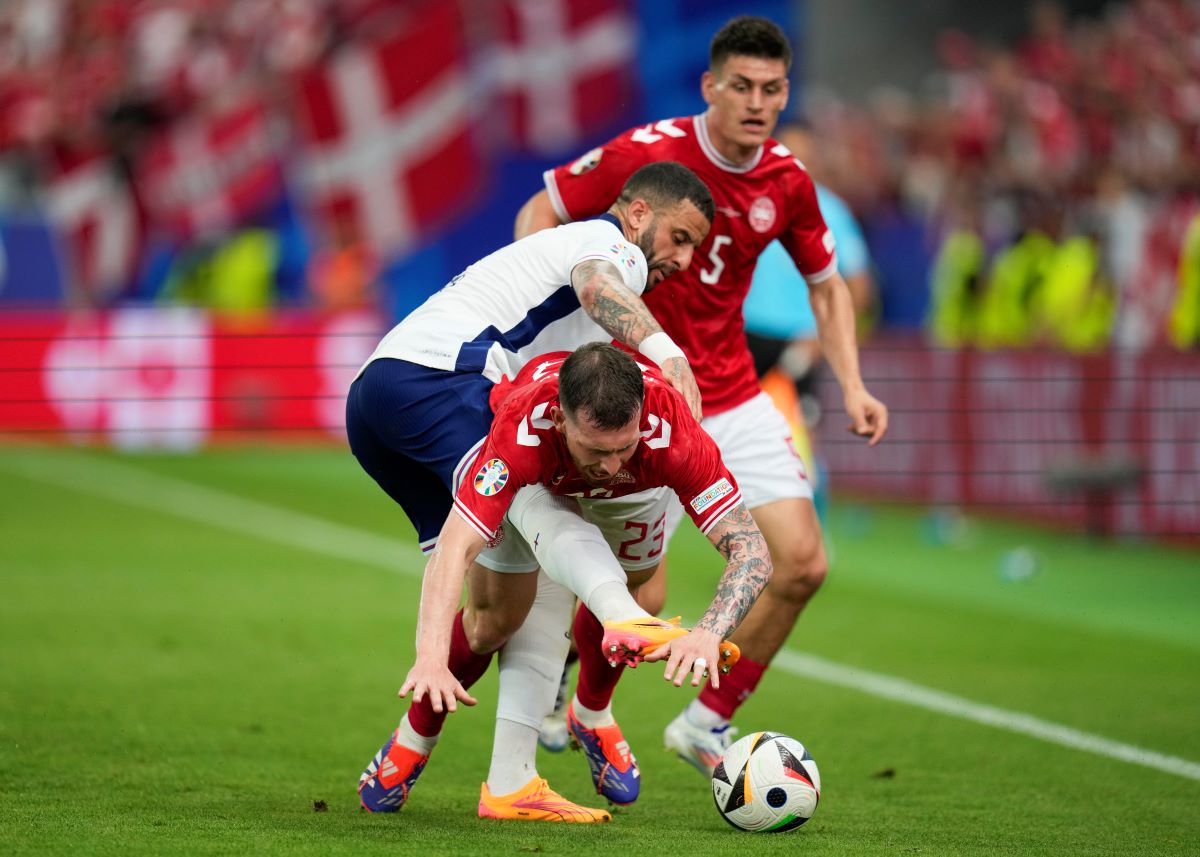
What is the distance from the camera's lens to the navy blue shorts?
578 cm

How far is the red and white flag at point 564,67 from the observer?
2134cm

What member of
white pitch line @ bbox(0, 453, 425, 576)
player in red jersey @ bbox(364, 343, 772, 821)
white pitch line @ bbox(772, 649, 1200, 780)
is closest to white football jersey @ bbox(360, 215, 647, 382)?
player in red jersey @ bbox(364, 343, 772, 821)

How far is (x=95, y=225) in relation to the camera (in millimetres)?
26062

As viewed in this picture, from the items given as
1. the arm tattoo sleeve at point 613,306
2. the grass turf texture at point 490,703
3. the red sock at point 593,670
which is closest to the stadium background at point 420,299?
the grass turf texture at point 490,703

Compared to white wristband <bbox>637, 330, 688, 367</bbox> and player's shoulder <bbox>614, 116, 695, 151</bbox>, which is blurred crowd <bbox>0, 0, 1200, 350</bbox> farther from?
white wristband <bbox>637, 330, 688, 367</bbox>

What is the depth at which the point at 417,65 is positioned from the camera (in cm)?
2366

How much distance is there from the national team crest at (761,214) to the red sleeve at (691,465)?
1.66 m

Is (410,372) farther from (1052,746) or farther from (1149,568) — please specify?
(1149,568)

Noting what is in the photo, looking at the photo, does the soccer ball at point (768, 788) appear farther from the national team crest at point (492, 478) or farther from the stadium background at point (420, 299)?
the national team crest at point (492, 478)

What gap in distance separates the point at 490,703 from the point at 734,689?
66.6 inches

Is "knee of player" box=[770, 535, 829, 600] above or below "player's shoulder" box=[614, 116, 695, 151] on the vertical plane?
below

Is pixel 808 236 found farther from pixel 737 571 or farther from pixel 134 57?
pixel 134 57

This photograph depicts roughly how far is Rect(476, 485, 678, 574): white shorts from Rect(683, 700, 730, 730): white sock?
96 cm

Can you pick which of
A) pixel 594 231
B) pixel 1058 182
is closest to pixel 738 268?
pixel 594 231
